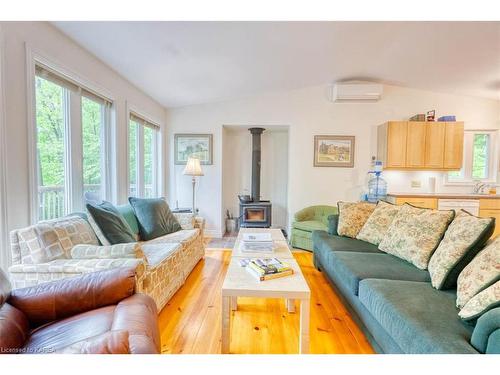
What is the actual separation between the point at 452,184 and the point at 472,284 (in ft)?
12.2

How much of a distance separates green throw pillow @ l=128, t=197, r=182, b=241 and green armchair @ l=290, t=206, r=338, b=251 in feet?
6.12

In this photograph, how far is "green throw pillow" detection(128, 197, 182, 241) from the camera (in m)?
2.75

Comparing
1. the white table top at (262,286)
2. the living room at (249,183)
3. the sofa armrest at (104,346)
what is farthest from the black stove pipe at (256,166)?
the sofa armrest at (104,346)

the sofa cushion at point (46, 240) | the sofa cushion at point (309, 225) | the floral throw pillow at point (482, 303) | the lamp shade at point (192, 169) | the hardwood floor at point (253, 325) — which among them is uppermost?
the lamp shade at point (192, 169)

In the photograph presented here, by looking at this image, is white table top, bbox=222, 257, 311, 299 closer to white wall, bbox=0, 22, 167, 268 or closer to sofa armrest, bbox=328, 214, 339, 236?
sofa armrest, bbox=328, 214, 339, 236

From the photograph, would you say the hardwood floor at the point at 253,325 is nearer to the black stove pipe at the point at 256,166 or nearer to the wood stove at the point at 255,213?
the wood stove at the point at 255,213

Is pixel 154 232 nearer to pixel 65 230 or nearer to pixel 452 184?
pixel 65 230

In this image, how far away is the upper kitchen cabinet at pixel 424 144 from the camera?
3.87 metres

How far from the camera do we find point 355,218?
2.78 metres

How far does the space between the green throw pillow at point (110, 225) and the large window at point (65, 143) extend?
0.38 metres

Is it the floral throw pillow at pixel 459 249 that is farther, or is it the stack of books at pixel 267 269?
the stack of books at pixel 267 269

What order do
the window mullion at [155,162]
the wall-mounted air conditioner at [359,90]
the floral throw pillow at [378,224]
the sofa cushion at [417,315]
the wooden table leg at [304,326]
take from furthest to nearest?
1. the window mullion at [155,162]
2. the wall-mounted air conditioner at [359,90]
3. the floral throw pillow at [378,224]
4. the wooden table leg at [304,326]
5. the sofa cushion at [417,315]

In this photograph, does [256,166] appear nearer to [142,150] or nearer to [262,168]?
[262,168]

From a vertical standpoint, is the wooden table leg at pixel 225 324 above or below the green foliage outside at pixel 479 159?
below
